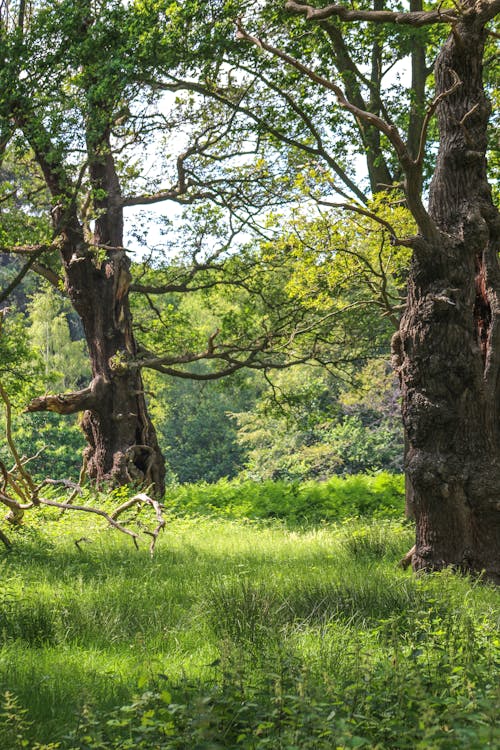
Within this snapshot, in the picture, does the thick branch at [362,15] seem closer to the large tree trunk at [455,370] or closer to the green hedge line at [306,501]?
the large tree trunk at [455,370]

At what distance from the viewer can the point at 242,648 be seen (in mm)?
5031

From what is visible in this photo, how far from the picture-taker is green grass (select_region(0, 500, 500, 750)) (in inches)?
142

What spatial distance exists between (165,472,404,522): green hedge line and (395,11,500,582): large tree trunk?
6755mm

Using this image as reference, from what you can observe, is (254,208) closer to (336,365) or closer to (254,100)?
(254,100)

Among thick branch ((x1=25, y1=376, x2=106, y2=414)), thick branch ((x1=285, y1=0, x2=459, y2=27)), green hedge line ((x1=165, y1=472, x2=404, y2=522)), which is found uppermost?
thick branch ((x1=285, y1=0, x2=459, y2=27))

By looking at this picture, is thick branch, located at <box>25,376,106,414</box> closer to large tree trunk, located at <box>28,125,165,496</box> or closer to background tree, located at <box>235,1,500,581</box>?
large tree trunk, located at <box>28,125,165,496</box>

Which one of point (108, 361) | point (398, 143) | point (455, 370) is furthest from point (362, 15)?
point (108, 361)

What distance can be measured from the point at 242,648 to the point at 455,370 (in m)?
3.88

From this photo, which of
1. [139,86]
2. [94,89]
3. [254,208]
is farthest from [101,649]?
[254,208]

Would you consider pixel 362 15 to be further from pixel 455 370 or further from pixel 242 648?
pixel 242 648

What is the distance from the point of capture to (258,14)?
13.3m

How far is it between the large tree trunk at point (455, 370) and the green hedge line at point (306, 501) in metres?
6.75

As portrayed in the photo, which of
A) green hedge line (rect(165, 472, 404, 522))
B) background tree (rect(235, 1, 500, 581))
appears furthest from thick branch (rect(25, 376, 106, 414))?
background tree (rect(235, 1, 500, 581))

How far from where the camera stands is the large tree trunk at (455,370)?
7.88m
